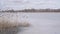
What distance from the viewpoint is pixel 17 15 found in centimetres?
116

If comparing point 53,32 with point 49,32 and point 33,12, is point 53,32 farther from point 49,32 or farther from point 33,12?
point 33,12

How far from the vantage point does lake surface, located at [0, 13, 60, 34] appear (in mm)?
1112

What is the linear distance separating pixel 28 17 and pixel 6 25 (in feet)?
0.59
